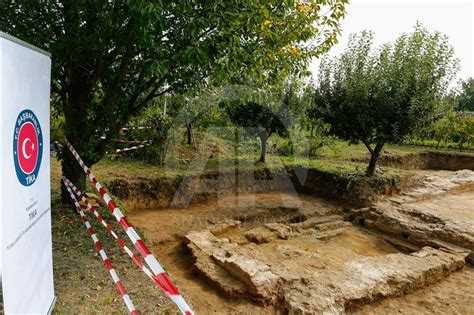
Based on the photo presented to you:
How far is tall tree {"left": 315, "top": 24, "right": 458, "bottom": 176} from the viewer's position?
30.7 feet

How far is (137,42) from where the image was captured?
3.90 meters

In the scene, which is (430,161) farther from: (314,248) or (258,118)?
(314,248)

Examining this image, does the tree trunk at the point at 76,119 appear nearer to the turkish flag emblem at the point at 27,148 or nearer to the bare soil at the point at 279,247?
the bare soil at the point at 279,247

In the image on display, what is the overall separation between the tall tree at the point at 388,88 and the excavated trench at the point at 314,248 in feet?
6.58

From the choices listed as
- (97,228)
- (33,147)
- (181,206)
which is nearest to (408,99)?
(181,206)

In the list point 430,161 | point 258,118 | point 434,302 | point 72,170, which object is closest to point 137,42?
point 72,170

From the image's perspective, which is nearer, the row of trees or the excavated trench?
the excavated trench

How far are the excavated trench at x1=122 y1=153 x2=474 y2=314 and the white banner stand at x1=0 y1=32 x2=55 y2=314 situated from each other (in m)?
2.38

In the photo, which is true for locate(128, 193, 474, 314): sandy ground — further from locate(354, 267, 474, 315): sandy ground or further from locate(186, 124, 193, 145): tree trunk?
locate(186, 124, 193, 145): tree trunk

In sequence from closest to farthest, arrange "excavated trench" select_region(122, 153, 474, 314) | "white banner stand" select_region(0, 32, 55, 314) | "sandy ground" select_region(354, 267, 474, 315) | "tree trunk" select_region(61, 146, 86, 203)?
"white banner stand" select_region(0, 32, 55, 314) → "excavated trench" select_region(122, 153, 474, 314) → "sandy ground" select_region(354, 267, 474, 315) → "tree trunk" select_region(61, 146, 86, 203)

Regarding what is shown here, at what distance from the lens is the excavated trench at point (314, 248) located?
4.73m

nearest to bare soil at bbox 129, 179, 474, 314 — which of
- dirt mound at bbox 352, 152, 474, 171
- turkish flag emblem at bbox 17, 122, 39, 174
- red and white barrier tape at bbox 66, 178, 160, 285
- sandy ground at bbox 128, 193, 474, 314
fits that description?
sandy ground at bbox 128, 193, 474, 314

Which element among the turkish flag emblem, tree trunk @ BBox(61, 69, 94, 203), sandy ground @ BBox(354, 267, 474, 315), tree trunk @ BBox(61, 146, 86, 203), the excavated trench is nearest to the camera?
the turkish flag emblem

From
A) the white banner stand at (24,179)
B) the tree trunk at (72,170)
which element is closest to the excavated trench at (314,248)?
the tree trunk at (72,170)
